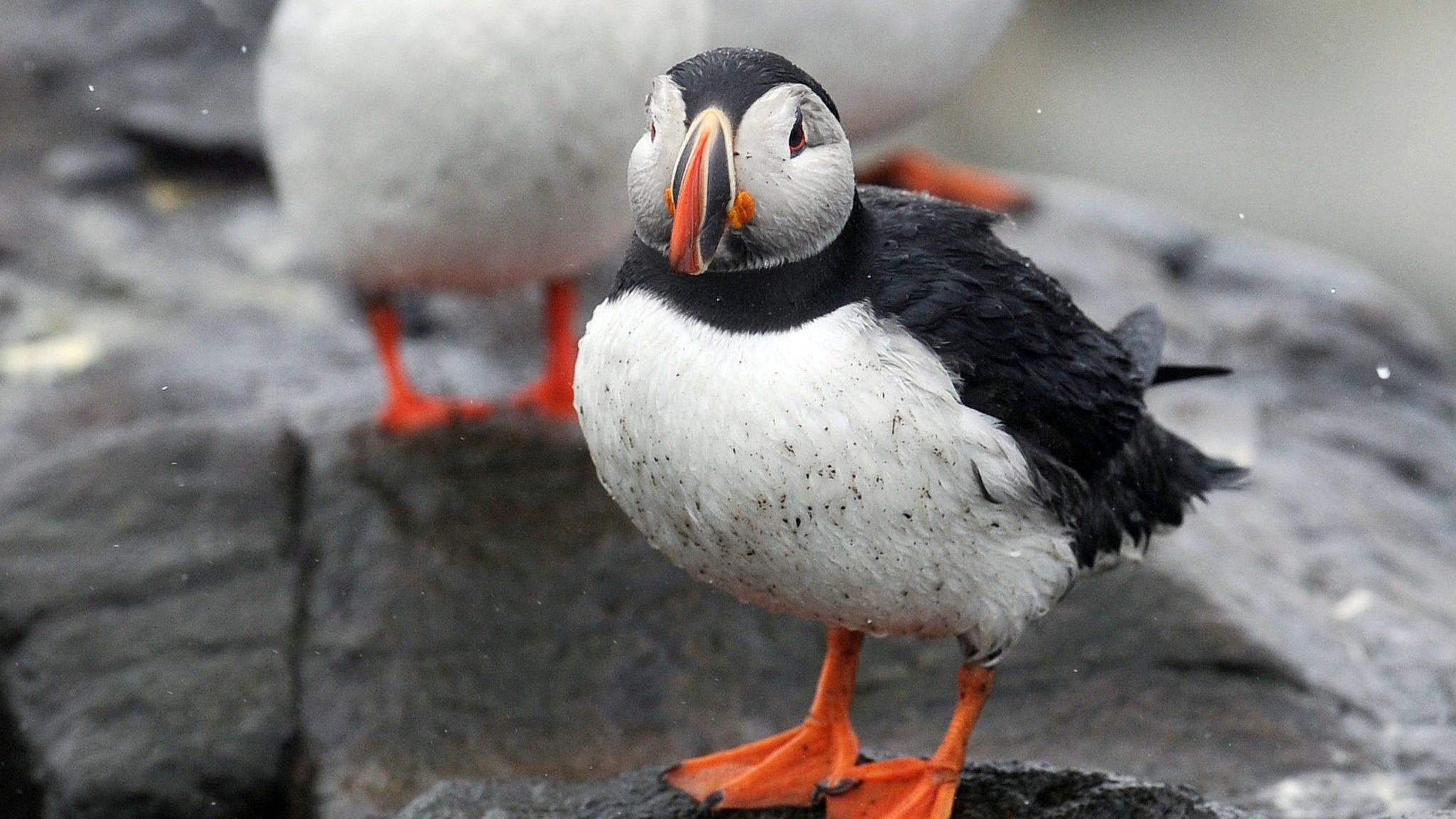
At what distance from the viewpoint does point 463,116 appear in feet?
15.0

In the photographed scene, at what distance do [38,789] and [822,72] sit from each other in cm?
358

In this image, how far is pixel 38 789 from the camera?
4.00 meters

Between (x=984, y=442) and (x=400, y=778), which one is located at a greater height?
(x=984, y=442)

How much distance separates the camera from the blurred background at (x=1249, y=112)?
487 inches

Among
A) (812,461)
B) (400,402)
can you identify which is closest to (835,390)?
(812,461)

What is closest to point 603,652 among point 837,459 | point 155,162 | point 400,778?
point 400,778

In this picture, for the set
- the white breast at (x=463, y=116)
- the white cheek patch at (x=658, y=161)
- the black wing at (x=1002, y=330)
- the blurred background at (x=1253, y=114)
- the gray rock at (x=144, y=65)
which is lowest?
the blurred background at (x=1253, y=114)

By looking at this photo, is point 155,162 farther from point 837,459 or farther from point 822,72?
point 837,459

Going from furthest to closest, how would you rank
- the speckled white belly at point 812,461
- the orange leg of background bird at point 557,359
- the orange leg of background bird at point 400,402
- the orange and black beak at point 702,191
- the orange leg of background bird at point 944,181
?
the orange leg of background bird at point 944,181, the orange leg of background bird at point 557,359, the orange leg of background bird at point 400,402, the speckled white belly at point 812,461, the orange and black beak at point 702,191

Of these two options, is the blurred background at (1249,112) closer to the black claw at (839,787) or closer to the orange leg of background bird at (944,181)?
the orange leg of background bird at (944,181)

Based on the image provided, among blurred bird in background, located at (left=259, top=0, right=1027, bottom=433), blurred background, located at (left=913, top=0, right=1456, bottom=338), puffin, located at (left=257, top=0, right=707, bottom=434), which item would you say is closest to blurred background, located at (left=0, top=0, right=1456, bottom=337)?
blurred background, located at (left=913, top=0, right=1456, bottom=338)

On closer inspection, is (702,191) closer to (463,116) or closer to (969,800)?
(969,800)

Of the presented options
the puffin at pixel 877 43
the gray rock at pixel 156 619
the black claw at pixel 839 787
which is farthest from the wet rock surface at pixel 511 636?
the puffin at pixel 877 43

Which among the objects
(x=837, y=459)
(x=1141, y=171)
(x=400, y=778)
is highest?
(x=837, y=459)
